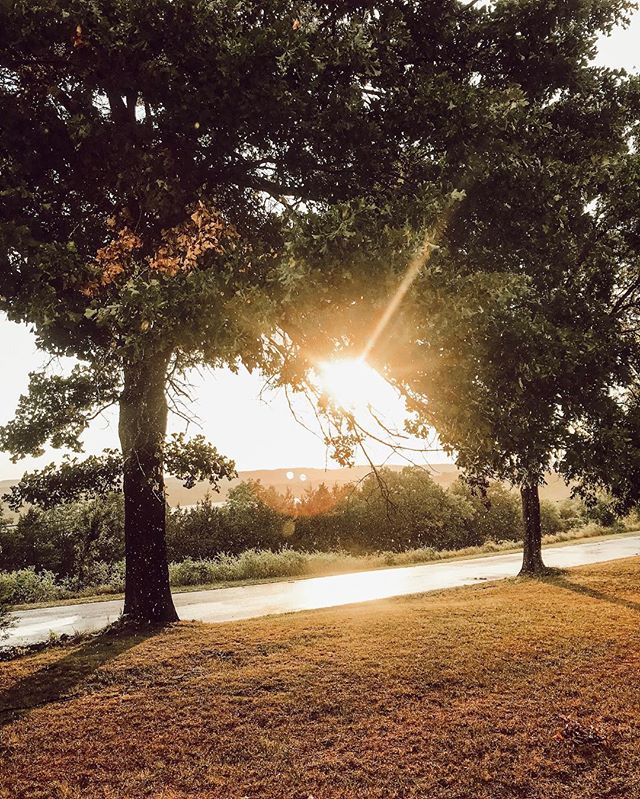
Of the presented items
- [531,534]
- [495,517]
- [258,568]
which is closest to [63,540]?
[258,568]

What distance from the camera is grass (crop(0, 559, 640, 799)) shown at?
4152mm

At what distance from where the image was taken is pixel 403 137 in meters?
7.77

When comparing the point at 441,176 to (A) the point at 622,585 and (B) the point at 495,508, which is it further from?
(B) the point at 495,508

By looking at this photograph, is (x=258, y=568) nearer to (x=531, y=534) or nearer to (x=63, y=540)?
(x=63, y=540)

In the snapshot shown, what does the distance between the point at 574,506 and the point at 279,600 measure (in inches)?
1333

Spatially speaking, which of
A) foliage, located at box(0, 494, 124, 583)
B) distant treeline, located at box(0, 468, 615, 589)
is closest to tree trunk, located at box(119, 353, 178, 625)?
distant treeline, located at box(0, 468, 615, 589)

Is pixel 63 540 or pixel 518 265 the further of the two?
pixel 63 540

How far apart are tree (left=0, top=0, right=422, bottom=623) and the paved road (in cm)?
603

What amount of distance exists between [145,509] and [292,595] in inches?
248

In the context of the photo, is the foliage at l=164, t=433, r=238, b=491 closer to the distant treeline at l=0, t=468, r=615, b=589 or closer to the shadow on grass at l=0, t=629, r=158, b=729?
the shadow on grass at l=0, t=629, r=158, b=729

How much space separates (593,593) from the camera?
1172 cm

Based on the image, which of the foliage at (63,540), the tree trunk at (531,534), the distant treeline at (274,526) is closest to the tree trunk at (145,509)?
the distant treeline at (274,526)

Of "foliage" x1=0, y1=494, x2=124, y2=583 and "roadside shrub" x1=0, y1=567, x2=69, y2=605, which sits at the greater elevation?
"foliage" x1=0, y1=494, x2=124, y2=583

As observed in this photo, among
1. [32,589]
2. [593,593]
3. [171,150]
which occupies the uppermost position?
[171,150]
